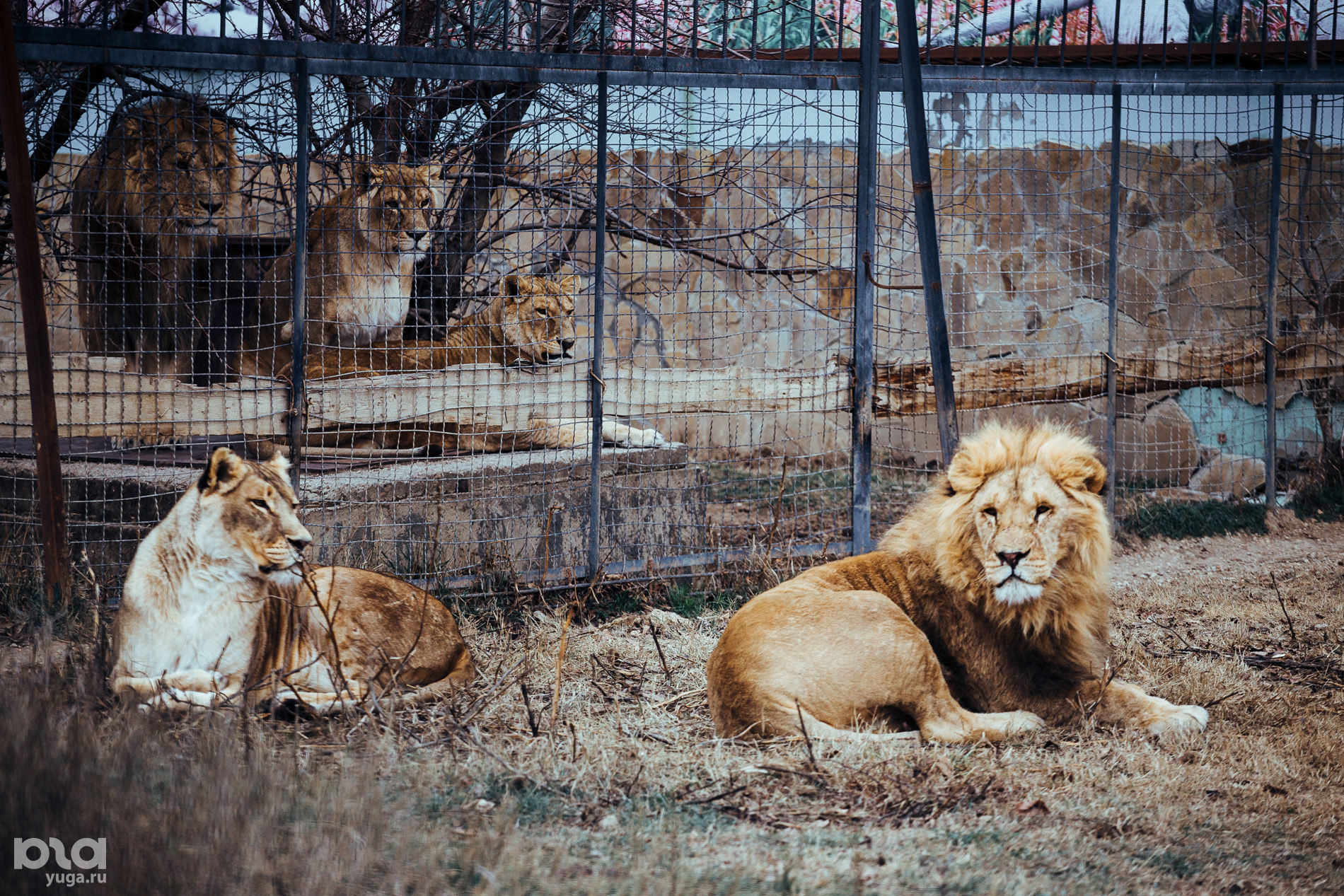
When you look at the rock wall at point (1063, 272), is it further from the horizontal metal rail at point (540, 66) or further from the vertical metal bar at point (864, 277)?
the vertical metal bar at point (864, 277)

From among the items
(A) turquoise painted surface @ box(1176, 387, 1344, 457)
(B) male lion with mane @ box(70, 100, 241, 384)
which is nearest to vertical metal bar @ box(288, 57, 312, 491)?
(B) male lion with mane @ box(70, 100, 241, 384)

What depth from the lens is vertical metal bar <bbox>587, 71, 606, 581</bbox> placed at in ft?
20.0

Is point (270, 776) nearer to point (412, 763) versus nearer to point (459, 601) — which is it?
point (412, 763)

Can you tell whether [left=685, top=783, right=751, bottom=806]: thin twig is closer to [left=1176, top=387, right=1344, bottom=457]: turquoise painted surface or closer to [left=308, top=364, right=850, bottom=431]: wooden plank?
[left=308, top=364, right=850, bottom=431]: wooden plank

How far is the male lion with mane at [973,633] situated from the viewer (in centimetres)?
398

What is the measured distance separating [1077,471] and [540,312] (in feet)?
16.7

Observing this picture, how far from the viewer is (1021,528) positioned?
409cm

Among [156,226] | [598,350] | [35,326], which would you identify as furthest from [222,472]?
[156,226]

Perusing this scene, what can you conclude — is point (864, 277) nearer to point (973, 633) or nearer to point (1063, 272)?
point (973, 633)

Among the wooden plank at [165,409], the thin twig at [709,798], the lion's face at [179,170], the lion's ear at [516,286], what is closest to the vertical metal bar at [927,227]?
the thin twig at [709,798]

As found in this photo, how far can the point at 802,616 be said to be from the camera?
4.08 meters

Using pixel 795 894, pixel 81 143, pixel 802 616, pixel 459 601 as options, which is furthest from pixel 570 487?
pixel 81 143

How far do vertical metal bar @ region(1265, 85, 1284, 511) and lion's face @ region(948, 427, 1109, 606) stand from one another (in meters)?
5.28

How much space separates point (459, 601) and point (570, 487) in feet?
3.97
